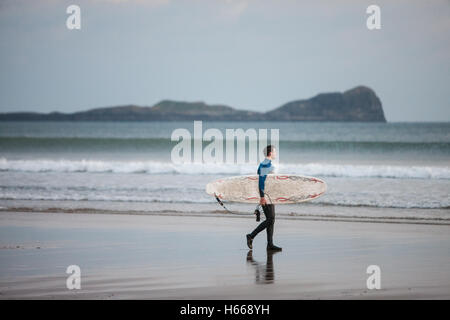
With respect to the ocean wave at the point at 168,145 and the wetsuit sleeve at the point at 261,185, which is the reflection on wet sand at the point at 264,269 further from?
the ocean wave at the point at 168,145

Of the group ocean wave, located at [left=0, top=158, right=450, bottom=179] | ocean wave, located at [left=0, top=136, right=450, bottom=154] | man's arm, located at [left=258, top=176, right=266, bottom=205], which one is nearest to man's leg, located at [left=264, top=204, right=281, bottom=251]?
man's arm, located at [left=258, top=176, right=266, bottom=205]

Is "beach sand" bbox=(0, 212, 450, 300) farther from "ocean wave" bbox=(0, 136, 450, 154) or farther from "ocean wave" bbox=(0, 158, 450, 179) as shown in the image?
"ocean wave" bbox=(0, 136, 450, 154)

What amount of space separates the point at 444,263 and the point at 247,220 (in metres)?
5.17

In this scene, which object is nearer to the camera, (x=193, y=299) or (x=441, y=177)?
(x=193, y=299)

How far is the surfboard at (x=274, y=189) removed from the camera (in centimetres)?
1081

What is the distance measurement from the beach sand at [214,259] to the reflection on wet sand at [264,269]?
12 millimetres

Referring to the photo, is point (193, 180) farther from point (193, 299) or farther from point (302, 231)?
point (193, 299)

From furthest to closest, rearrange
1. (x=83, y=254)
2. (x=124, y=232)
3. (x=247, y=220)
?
(x=247, y=220) < (x=124, y=232) < (x=83, y=254)

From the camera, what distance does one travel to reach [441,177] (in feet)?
77.4

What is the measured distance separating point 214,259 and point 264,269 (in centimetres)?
94

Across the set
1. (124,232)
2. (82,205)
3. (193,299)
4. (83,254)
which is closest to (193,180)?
(82,205)

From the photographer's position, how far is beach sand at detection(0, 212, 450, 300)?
7.16m
